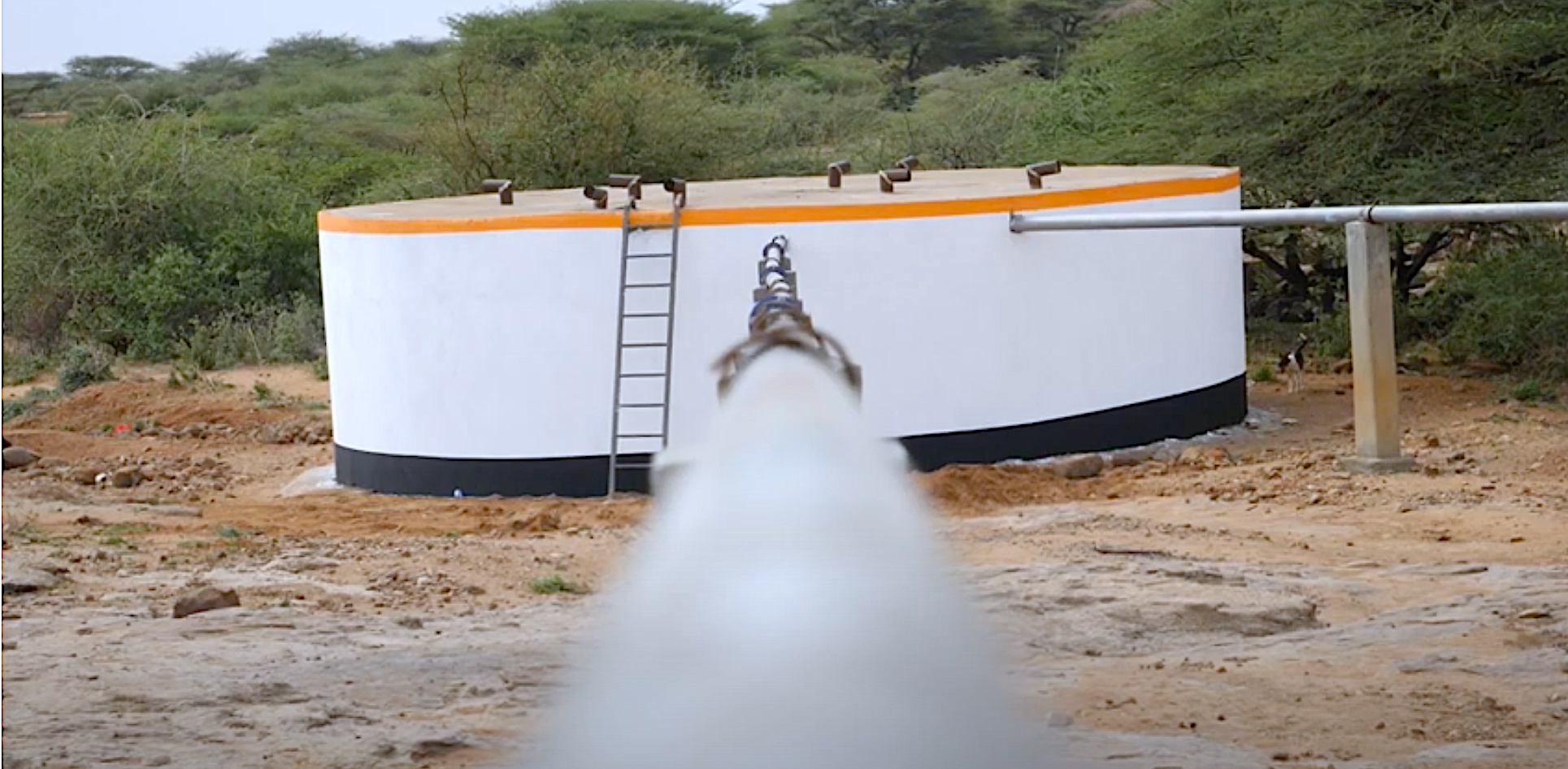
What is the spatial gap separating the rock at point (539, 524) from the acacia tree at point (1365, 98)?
829cm

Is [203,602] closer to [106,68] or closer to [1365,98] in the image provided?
[1365,98]

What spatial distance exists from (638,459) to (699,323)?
0.89 m

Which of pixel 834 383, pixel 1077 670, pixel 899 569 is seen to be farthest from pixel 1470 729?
pixel 899 569

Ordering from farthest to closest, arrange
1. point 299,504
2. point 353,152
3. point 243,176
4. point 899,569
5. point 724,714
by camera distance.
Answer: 1. point 353,152
2. point 243,176
3. point 299,504
4. point 899,569
5. point 724,714

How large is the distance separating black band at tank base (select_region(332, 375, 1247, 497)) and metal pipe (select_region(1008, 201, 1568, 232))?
1274mm

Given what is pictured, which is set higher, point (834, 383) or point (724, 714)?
point (834, 383)

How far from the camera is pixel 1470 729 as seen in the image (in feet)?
20.0

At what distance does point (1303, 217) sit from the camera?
450 inches

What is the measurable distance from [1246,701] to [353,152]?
3200 centimetres

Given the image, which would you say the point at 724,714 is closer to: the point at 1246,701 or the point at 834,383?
the point at 834,383

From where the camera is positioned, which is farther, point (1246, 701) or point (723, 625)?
point (1246, 701)

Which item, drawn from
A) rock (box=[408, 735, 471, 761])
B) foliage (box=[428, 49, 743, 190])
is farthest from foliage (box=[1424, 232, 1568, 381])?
rock (box=[408, 735, 471, 761])

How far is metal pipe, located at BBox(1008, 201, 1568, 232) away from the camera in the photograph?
10.7 metres

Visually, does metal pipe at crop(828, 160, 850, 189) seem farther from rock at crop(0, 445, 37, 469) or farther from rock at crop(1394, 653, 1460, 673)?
rock at crop(1394, 653, 1460, 673)
